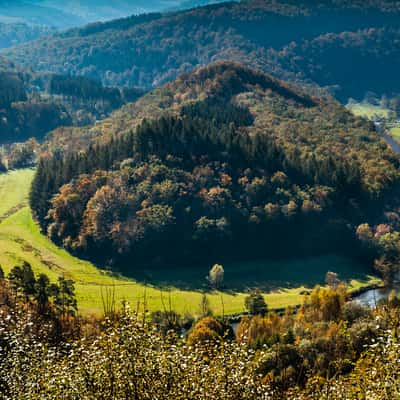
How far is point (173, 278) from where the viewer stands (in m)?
134

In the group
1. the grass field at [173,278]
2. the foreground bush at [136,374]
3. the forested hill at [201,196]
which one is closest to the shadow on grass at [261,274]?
the grass field at [173,278]

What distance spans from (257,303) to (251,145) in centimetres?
6713

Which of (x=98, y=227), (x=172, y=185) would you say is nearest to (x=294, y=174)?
(x=172, y=185)

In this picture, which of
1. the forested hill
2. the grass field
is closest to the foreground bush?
the grass field

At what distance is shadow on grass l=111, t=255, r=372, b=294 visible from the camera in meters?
130

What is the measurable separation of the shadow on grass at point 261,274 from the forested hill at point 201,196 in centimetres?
425

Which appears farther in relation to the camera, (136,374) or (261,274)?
(261,274)

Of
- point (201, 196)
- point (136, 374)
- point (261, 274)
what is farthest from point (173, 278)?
point (136, 374)

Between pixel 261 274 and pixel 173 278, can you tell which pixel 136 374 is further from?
pixel 261 274

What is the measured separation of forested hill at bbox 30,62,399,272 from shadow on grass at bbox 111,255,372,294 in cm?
425

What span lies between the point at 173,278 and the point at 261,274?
21.1 m

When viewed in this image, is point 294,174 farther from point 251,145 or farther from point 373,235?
point 373,235

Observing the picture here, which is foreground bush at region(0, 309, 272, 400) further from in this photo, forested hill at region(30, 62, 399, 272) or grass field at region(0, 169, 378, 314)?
forested hill at region(30, 62, 399, 272)

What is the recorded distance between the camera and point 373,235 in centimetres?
14838
